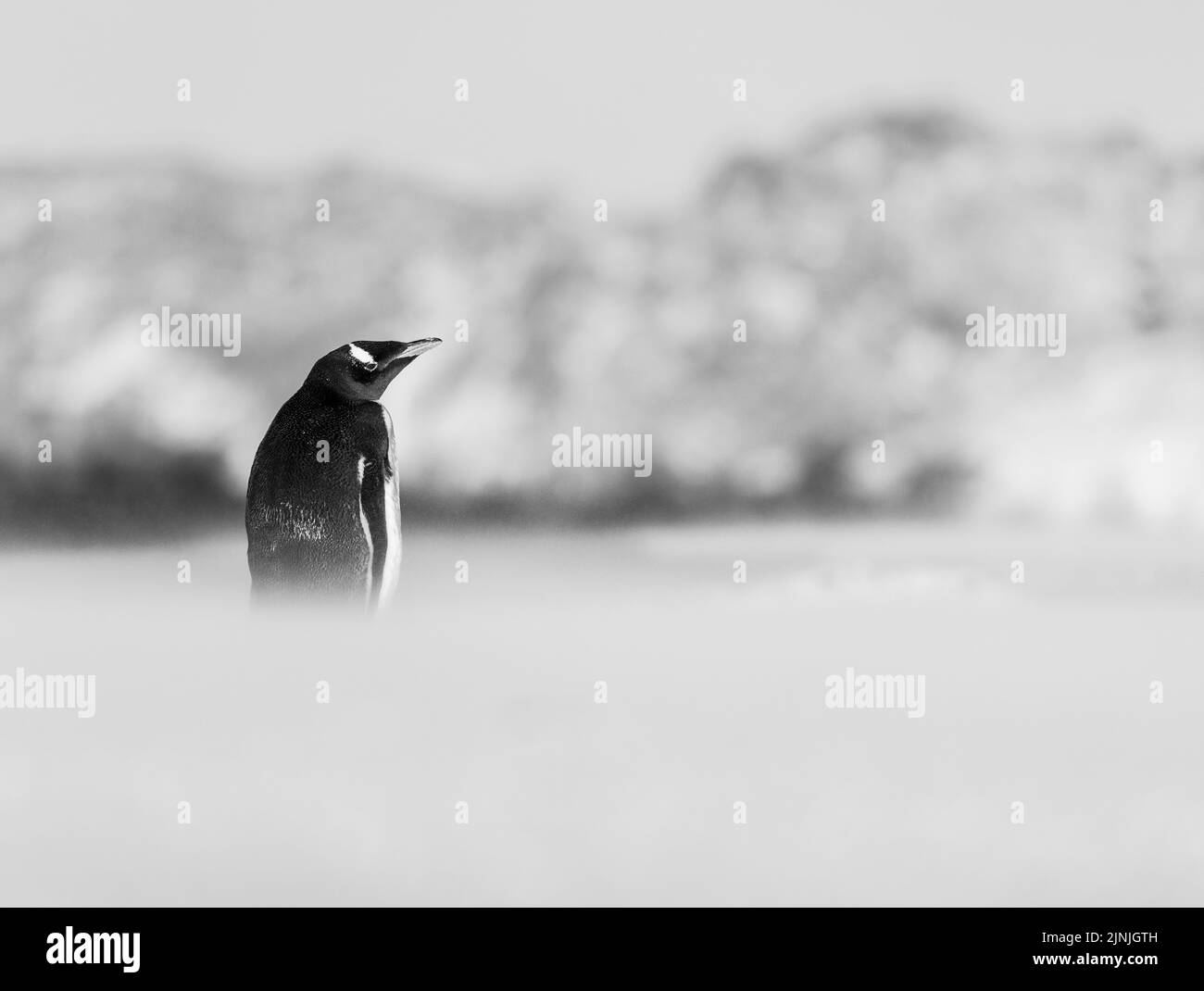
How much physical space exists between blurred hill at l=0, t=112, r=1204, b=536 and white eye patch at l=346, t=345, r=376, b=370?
25 centimetres

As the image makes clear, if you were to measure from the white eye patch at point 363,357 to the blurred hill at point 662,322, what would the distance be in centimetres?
25

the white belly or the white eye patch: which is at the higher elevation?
the white eye patch

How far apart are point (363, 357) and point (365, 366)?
1.2 inches

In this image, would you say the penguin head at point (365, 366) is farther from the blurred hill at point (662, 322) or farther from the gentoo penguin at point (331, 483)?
the blurred hill at point (662, 322)

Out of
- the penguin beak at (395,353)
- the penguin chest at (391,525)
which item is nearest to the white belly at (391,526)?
the penguin chest at (391,525)

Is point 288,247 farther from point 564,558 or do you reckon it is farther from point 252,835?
point 252,835

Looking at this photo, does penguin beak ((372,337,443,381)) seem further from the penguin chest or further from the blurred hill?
the blurred hill

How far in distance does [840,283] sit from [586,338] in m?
0.75

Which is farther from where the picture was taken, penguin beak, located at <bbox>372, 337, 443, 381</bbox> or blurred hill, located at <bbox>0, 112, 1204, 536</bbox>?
blurred hill, located at <bbox>0, 112, 1204, 536</bbox>

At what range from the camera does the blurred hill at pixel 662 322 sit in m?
3.32

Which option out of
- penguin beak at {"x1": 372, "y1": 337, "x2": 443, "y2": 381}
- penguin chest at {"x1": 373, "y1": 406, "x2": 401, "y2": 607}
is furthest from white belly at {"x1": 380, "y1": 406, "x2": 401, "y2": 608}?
penguin beak at {"x1": 372, "y1": 337, "x2": 443, "y2": 381}

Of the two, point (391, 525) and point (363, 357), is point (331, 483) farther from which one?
point (363, 357)

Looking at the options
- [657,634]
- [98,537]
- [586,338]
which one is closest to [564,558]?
[657,634]

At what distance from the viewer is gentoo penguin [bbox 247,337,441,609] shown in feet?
9.78
